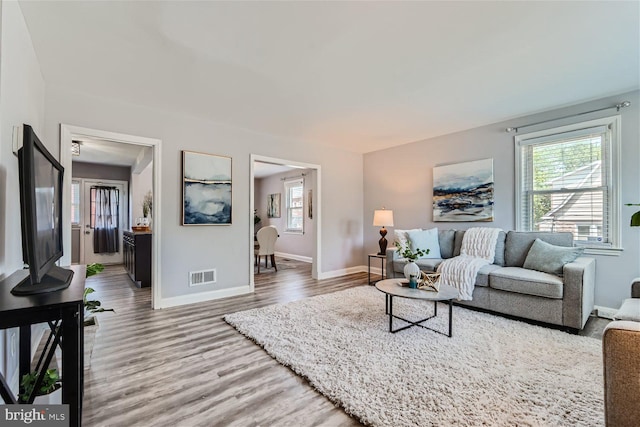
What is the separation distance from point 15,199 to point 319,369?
233 cm

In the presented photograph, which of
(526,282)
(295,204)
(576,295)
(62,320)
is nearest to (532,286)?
(526,282)

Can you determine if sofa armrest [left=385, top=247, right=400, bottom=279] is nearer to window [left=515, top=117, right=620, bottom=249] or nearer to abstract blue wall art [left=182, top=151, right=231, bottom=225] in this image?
window [left=515, top=117, right=620, bottom=249]

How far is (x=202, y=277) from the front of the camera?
3.87 m

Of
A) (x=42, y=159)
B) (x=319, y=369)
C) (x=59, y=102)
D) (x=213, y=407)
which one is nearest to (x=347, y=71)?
(x=42, y=159)

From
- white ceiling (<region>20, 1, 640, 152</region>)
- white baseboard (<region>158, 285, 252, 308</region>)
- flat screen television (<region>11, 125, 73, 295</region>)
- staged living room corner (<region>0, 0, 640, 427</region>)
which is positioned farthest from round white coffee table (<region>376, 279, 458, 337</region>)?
flat screen television (<region>11, 125, 73, 295</region>)

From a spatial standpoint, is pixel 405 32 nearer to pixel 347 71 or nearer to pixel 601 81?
pixel 347 71

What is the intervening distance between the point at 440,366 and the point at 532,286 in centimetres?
154

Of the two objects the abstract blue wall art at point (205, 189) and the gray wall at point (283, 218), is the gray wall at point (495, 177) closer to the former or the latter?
the gray wall at point (283, 218)

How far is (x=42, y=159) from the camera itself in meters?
1.50

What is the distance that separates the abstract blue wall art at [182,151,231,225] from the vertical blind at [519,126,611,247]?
404 cm

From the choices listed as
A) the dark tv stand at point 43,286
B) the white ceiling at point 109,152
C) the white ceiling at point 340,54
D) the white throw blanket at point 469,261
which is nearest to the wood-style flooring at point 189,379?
the dark tv stand at point 43,286

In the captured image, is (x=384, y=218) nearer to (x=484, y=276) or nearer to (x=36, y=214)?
(x=484, y=276)

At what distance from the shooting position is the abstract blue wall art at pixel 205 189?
12.2 feet

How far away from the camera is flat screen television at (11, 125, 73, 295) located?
1185mm
